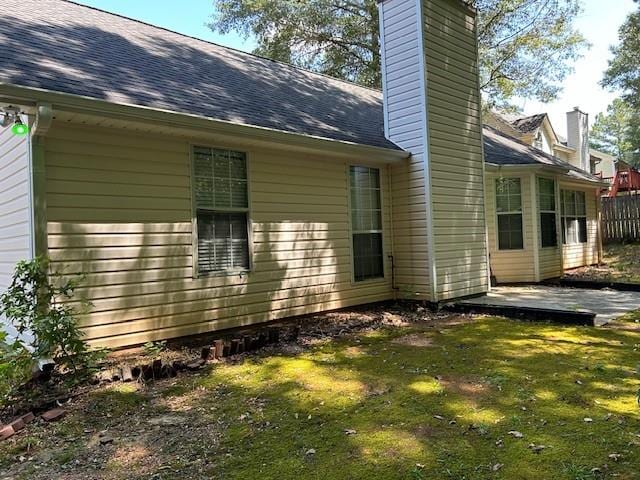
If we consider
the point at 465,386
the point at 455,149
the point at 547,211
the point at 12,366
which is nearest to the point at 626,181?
the point at 547,211

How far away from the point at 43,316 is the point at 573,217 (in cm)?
1323

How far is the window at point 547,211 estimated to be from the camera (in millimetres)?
10617

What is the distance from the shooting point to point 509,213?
10562 millimetres

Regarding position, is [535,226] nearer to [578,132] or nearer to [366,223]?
[366,223]

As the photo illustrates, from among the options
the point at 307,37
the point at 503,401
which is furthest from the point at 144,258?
the point at 307,37

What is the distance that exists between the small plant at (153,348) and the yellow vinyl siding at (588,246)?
35.0ft

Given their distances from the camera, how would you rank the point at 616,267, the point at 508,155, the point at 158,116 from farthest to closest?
the point at 616,267, the point at 508,155, the point at 158,116

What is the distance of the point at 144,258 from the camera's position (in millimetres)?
5262

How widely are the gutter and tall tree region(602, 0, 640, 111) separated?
80.0 ft

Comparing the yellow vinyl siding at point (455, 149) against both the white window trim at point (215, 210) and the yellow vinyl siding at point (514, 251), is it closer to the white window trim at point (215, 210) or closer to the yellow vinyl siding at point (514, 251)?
the yellow vinyl siding at point (514, 251)

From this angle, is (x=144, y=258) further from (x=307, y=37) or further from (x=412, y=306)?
(x=307, y=37)

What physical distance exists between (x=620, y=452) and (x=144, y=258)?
15.3ft

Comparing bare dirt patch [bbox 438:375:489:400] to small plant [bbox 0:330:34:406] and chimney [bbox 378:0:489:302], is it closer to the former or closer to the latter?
small plant [bbox 0:330:34:406]

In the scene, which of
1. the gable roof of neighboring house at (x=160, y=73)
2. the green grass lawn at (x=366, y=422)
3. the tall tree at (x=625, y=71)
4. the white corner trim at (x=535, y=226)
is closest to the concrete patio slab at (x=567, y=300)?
the white corner trim at (x=535, y=226)
